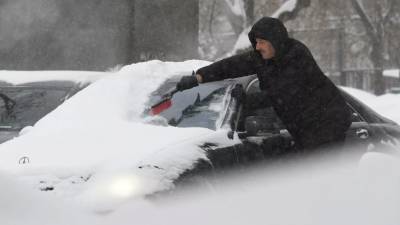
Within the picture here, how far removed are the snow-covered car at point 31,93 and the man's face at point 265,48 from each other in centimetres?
234

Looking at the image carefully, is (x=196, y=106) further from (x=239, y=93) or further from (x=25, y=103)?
(x=25, y=103)

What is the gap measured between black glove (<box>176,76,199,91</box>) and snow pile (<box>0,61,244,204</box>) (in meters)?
0.30

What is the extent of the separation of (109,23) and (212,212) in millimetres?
11215

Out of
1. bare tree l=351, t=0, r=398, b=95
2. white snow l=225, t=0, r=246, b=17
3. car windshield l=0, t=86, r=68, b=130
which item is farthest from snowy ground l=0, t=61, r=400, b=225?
bare tree l=351, t=0, r=398, b=95

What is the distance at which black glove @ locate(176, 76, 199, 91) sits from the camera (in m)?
4.75

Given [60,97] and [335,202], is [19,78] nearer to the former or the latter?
[60,97]

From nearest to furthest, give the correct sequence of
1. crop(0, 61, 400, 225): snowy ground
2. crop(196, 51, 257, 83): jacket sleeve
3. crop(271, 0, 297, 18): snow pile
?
crop(0, 61, 400, 225): snowy ground
crop(196, 51, 257, 83): jacket sleeve
crop(271, 0, 297, 18): snow pile

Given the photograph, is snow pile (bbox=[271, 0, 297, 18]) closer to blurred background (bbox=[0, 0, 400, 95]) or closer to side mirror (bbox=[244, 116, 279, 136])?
blurred background (bbox=[0, 0, 400, 95])

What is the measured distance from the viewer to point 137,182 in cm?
352

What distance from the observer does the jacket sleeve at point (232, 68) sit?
4.69m

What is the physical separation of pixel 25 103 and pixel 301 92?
289 centimetres

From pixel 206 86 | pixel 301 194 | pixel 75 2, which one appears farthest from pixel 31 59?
pixel 301 194

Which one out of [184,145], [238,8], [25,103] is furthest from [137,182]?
[238,8]

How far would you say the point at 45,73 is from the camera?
690 cm
